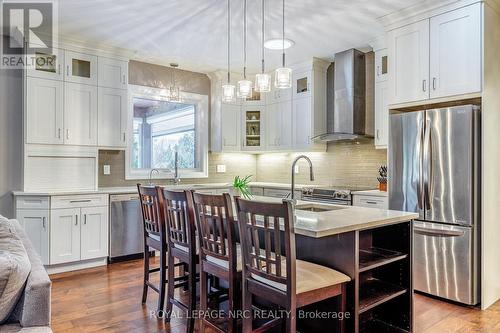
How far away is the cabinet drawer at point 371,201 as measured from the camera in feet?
12.6

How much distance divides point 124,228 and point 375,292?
3235mm

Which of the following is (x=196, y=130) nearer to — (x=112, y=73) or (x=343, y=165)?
(x=112, y=73)

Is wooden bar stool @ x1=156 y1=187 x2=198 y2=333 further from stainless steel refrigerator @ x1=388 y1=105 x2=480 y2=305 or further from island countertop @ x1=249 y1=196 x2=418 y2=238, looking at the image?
stainless steel refrigerator @ x1=388 y1=105 x2=480 y2=305

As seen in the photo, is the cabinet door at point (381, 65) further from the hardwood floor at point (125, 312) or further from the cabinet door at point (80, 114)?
the cabinet door at point (80, 114)

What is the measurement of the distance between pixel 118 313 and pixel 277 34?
330 centimetres

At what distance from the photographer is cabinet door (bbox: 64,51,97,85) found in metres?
4.32

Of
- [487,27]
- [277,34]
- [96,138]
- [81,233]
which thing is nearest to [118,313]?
[81,233]

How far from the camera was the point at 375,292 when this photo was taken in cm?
234

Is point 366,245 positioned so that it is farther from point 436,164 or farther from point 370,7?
point 370,7

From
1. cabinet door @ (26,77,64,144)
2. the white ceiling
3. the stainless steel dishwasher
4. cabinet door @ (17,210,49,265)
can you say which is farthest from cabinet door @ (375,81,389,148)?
cabinet door @ (17,210,49,265)

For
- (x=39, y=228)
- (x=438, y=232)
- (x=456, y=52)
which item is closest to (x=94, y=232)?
(x=39, y=228)

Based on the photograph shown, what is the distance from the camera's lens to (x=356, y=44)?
14.9 feet

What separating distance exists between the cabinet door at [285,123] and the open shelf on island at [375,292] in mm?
3205

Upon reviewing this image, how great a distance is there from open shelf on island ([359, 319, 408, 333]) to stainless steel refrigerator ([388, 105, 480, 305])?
3.34 ft
